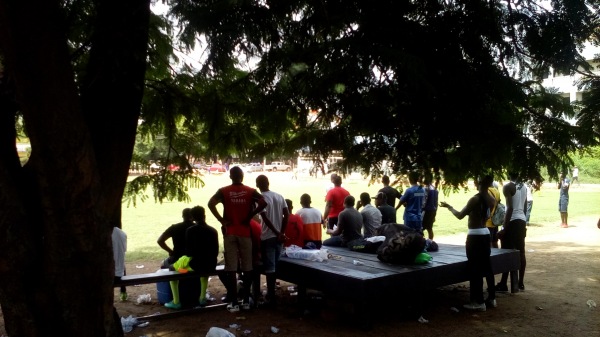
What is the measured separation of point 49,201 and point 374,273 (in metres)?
3.89

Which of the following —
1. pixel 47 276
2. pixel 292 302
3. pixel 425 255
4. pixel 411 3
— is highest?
pixel 411 3

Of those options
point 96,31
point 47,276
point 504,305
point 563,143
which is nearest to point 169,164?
point 96,31

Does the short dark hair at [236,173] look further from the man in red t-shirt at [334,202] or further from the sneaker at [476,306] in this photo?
the sneaker at [476,306]

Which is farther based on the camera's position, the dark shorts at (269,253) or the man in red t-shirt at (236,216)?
the dark shorts at (269,253)

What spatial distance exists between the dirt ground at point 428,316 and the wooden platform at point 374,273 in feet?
1.31

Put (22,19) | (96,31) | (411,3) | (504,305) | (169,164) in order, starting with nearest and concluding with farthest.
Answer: (22,19) → (96,31) → (411,3) → (169,164) → (504,305)

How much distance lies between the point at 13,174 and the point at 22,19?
1.07m

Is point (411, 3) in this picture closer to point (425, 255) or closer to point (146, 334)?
point (425, 255)

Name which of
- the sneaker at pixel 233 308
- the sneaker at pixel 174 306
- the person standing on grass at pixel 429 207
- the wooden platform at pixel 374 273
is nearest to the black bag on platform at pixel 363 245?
the wooden platform at pixel 374 273

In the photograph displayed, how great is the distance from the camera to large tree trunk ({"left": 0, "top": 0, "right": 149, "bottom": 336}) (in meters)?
3.22

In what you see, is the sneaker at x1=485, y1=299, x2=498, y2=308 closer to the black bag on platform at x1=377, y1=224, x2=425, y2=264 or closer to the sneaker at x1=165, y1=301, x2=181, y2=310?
the black bag on platform at x1=377, y1=224, x2=425, y2=264

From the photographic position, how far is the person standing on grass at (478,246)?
670 cm

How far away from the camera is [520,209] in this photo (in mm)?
7844

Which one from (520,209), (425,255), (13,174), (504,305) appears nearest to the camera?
(13,174)
